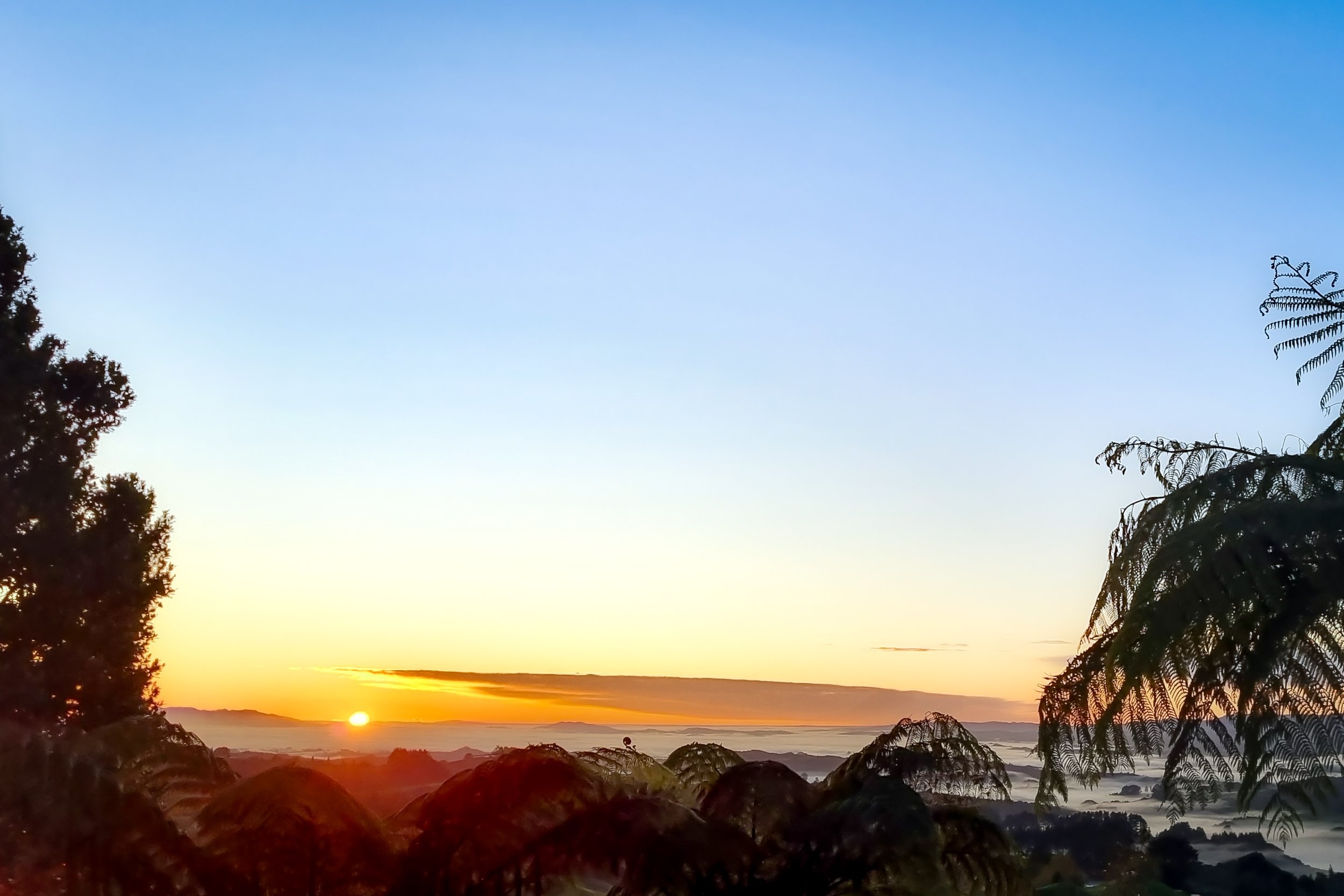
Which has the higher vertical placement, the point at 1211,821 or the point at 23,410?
the point at 23,410

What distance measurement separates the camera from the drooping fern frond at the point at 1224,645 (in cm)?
634

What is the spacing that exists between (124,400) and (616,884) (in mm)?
11343

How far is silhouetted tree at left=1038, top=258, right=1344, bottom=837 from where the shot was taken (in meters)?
6.34

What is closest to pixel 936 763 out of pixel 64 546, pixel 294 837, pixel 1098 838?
pixel 294 837

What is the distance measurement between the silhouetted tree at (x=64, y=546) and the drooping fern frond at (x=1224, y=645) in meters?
12.4

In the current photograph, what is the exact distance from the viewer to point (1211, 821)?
9.87 meters

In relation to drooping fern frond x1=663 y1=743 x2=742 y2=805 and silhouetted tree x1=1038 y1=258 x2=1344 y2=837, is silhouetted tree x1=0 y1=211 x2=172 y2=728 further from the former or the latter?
silhouetted tree x1=1038 y1=258 x2=1344 y2=837

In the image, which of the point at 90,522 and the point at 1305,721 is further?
the point at 90,522

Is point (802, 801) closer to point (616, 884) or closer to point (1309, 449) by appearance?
point (616, 884)

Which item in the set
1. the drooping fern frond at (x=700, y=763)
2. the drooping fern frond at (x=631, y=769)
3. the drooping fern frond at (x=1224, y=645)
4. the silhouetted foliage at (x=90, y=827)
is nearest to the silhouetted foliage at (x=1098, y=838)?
the drooping fern frond at (x=700, y=763)

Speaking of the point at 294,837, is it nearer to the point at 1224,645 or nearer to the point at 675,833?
the point at 675,833

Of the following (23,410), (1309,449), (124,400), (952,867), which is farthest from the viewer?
(124,400)

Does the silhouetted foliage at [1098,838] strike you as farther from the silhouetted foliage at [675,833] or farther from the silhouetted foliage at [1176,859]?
the silhouetted foliage at [675,833]

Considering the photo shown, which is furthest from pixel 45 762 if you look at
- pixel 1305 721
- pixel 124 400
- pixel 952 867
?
pixel 124 400
